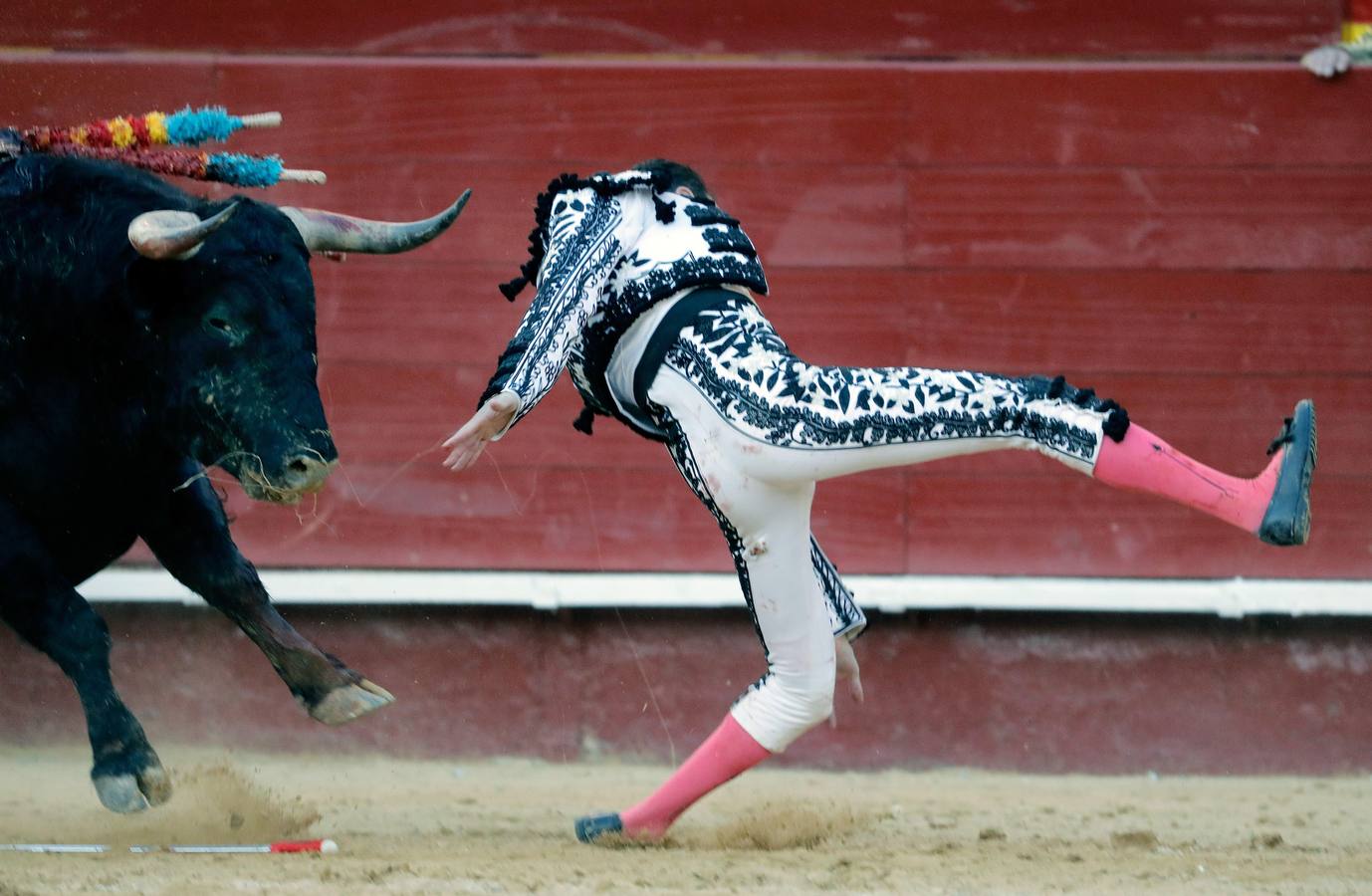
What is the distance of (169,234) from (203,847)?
1238mm

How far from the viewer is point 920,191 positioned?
Answer: 493 cm

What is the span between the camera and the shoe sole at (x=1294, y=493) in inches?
116

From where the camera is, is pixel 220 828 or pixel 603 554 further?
pixel 603 554

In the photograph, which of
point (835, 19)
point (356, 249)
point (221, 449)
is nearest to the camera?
point (221, 449)

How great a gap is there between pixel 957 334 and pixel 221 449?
2.28 meters

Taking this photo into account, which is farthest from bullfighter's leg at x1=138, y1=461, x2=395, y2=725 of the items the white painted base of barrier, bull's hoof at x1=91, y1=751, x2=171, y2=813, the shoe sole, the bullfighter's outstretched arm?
the shoe sole

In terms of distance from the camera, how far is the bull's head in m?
3.22

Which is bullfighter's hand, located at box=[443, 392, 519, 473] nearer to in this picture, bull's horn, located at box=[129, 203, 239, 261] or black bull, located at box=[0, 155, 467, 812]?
black bull, located at box=[0, 155, 467, 812]

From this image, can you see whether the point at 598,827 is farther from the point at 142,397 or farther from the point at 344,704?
the point at 142,397

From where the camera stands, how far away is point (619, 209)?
3.38 metres

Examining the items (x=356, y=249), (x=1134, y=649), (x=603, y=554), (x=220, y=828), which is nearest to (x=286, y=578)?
(x=603, y=554)

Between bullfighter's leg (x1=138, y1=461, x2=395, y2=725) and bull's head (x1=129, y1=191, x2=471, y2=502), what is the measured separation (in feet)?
1.06

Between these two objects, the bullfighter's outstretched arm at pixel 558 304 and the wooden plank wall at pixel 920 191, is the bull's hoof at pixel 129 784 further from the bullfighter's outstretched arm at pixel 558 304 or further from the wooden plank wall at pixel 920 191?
the wooden plank wall at pixel 920 191

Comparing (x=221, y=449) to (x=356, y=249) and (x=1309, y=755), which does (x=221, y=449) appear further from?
(x=1309, y=755)
